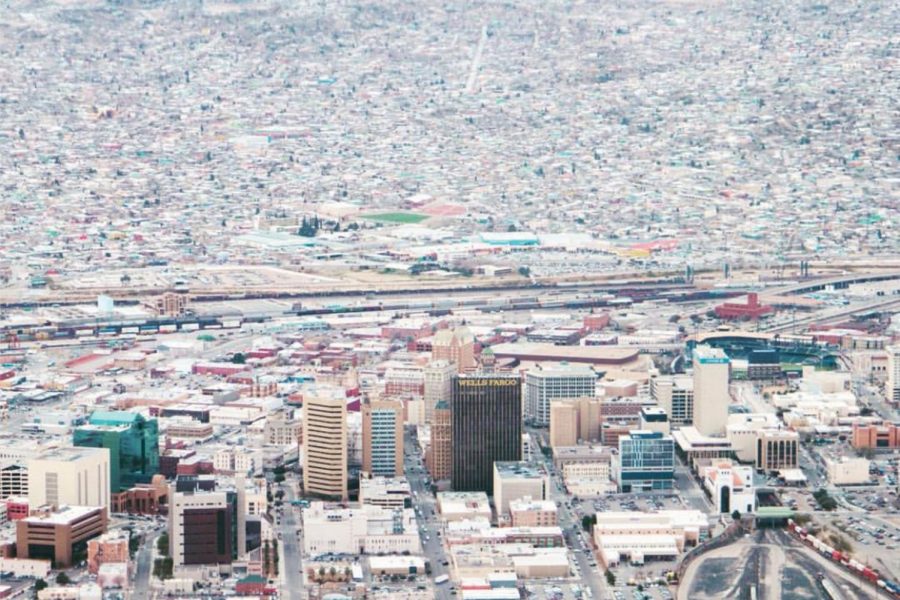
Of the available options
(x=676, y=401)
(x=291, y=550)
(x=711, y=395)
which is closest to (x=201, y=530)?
(x=291, y=550)

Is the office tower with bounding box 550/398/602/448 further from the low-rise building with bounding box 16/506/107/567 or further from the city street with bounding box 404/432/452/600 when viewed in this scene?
the low-rise building with bounding box 16/506/107/567

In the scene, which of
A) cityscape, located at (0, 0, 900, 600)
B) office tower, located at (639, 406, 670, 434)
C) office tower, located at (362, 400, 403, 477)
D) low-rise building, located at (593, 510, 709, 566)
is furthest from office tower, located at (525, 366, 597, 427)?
low-rise building, located at (593, 510, 709, 566)

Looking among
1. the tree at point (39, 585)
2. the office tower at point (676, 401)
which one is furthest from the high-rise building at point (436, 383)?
the tree at point (39, 585)

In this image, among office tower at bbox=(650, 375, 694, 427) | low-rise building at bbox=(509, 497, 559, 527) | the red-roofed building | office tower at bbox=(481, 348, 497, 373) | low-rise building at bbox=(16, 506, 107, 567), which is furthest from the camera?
the red-roofed building

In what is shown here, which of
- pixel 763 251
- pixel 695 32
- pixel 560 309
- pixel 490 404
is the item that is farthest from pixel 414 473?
pixel 695 32

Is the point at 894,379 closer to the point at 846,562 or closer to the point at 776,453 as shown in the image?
the point at 776,453

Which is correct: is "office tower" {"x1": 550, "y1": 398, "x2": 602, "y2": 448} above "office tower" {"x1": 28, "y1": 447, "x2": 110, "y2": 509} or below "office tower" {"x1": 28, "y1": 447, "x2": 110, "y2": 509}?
above

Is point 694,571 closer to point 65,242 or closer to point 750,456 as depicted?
point 750,456
